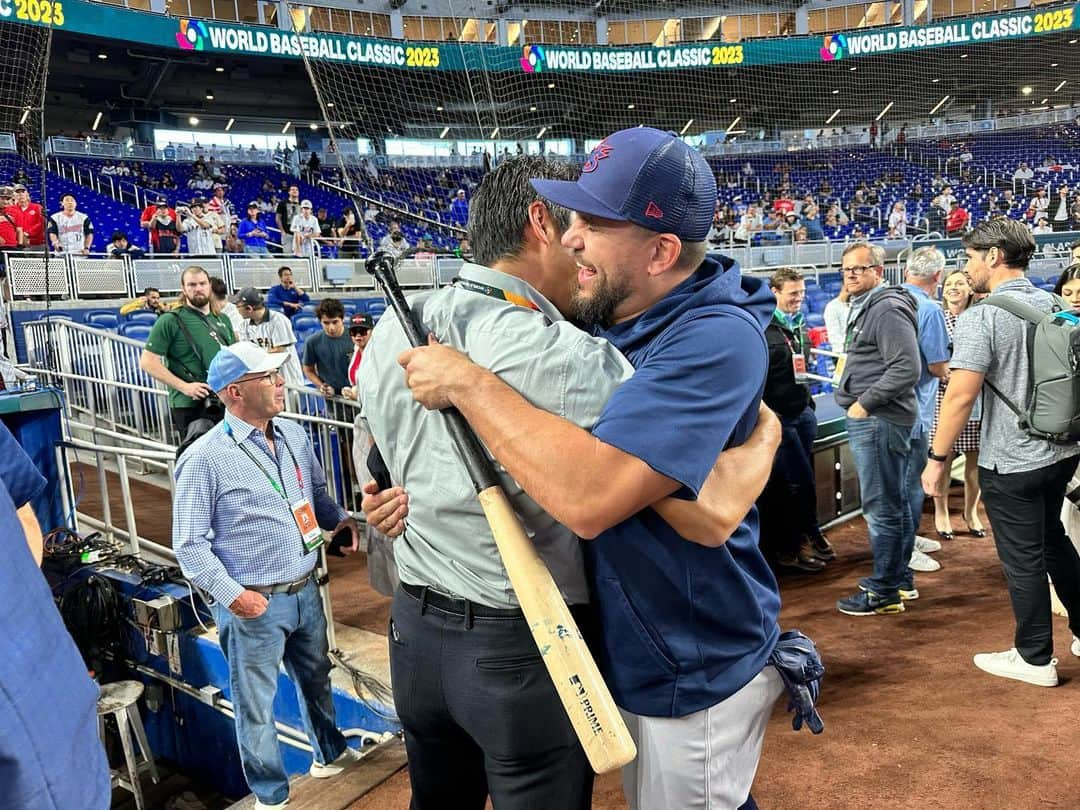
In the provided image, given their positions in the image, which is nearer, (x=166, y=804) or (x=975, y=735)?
(x=975, y=735)

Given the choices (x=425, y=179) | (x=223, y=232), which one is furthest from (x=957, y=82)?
(x=223, y=232)

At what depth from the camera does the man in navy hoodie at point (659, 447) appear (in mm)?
1106

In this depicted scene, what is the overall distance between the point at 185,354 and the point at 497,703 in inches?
183

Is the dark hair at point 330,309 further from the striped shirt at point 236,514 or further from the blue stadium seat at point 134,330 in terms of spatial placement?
the blue stadium seat at point 134,330

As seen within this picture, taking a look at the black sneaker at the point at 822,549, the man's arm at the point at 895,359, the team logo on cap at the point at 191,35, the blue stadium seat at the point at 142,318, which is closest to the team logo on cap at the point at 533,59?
the team logo on cap at the point at 191,35

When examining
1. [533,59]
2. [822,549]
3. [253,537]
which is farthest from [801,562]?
Result: [533,59]

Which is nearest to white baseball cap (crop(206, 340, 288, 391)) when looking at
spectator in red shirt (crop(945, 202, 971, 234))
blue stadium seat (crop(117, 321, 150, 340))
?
blue stadium seat (crop(117, 321, 150, 340))

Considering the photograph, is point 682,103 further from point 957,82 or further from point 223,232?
point 223,232

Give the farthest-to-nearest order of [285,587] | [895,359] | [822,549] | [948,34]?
1. [948,34]
2. [822,549]
3. [895,359]
4. [285,587]

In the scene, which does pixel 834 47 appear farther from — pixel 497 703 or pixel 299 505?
pixel 497 703

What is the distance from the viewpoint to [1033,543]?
9.90 ft

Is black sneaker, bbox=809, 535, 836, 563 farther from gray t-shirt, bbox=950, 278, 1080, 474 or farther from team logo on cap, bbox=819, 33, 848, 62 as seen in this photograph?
team logo on cap, bbox=819, 33, 848, 62

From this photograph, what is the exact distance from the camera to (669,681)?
128 centimetres

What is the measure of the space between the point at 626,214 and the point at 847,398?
3223mm
